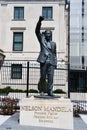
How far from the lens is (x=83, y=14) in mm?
54031

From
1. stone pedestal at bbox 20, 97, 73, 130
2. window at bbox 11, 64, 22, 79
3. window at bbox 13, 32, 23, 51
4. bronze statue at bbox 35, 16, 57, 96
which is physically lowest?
stone pedestal at bbox 20, 97, 73, 130

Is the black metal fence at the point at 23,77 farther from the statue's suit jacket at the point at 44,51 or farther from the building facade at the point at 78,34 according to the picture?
the statue's suit jacket at the point at 44,51

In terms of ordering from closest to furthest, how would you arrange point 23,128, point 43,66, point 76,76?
point 23,128
point 43,66
point 76,76

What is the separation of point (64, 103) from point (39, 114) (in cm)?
93

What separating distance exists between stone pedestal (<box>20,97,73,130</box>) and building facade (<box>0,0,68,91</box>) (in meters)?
20.9

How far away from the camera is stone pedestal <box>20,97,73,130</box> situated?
9.49 metres

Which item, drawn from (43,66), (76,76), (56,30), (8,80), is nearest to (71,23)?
(76,76)

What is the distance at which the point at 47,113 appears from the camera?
31.4 ft

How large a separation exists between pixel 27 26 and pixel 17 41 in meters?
2.02

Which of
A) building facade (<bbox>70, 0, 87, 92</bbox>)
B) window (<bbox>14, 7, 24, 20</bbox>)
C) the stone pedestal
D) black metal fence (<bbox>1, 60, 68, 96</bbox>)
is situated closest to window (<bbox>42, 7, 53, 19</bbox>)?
window (<bbox>14, 7, 24, 20</bbox>)

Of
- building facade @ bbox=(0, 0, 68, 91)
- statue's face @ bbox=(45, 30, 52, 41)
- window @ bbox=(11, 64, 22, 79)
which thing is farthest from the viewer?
building facade @ bbox=(0, 0, 68, 91)

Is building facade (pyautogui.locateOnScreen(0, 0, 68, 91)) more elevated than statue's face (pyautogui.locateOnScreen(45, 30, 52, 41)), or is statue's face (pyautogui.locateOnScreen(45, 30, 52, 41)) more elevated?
building facade (pyautogui.locateOnScreen(0, 0, 68, 91))

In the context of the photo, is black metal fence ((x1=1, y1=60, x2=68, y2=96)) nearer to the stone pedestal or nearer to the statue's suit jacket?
the statue's suit jacket

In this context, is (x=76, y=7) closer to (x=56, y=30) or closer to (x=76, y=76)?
(x=76, y=76)
